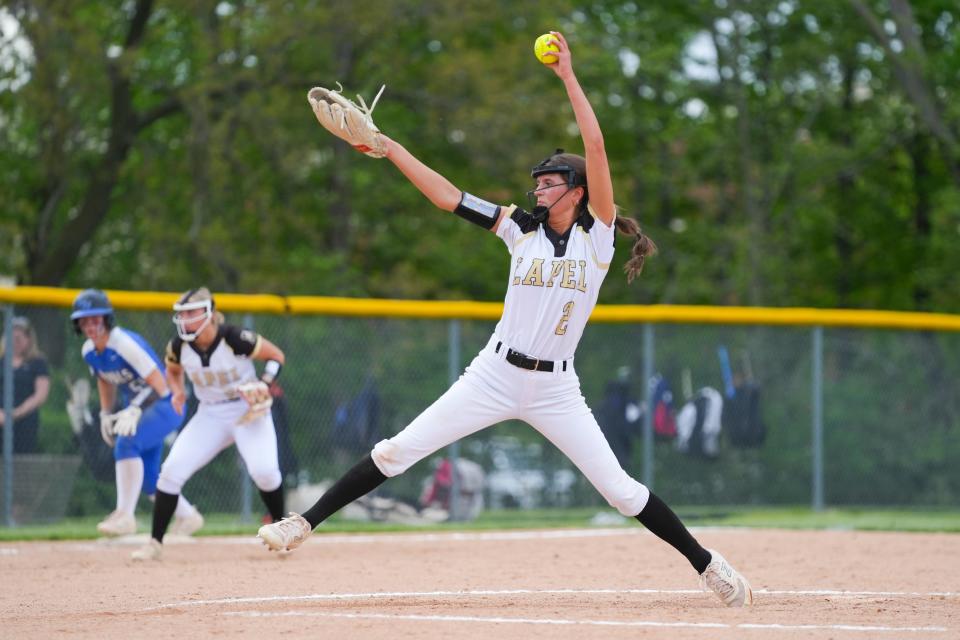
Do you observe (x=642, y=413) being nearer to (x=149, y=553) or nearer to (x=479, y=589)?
(x=149, y=553)

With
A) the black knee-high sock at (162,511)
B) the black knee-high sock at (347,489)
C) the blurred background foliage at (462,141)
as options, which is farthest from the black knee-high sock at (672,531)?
the blurred background foliage at (462,141)

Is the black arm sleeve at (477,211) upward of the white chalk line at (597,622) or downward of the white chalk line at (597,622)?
upward

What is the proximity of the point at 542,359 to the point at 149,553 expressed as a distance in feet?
13.2

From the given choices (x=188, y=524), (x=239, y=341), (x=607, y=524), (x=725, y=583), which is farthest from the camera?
(x=607, y=524)

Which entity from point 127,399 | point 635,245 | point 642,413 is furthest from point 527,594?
point 642,413

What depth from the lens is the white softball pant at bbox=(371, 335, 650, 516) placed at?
22.3 ft

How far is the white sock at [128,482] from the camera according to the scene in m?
10.6

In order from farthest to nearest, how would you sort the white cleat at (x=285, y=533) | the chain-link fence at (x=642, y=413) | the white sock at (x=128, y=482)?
the chain-link fence at (x=642, y=413), the white sock at (x=128, y=482), the white cleat at (x=285, y=533)

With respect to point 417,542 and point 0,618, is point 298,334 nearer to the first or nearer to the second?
point 417,542

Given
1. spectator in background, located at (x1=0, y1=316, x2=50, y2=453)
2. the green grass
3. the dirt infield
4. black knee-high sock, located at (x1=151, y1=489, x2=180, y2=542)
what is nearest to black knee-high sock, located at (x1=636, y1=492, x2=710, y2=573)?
the dirt infield

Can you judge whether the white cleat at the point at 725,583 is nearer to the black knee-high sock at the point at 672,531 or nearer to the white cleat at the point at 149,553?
the black knee-high sock at the point at 672,531

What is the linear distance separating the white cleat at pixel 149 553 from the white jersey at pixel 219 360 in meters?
1.08

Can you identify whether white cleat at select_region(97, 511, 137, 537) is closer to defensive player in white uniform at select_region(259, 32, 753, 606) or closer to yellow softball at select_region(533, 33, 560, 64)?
defensive player in white uniform at select_region(259, 32, 753, 606)

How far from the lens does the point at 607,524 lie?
45.0ft
